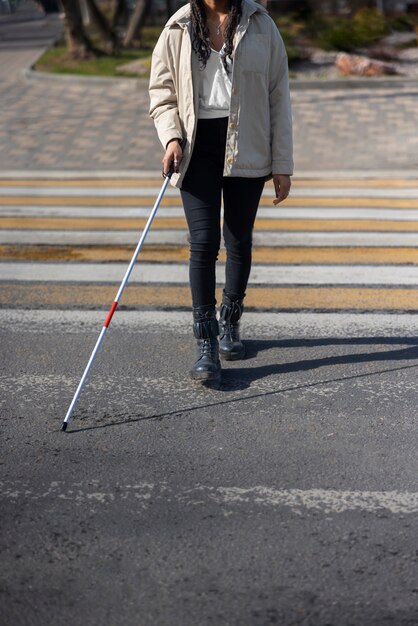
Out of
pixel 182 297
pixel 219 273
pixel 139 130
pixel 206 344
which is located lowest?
pixel 139 130

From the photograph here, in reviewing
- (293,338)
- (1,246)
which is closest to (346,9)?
(1,246)

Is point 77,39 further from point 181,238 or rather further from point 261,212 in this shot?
point 181,238

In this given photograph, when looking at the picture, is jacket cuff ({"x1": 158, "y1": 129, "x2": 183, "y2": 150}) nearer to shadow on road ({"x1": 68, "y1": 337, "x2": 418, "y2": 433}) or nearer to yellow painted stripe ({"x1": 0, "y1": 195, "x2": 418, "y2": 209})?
shadow on road ({"x1": 68, "y1": 337, "x2": 418, "y2": 433})

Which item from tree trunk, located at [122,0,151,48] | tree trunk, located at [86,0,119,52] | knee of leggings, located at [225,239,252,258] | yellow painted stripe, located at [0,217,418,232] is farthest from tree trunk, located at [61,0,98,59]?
knee of leggings, located at [225,239,252,258]

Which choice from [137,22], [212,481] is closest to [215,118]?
[212,481]

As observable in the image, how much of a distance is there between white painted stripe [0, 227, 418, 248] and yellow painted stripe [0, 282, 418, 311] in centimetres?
128

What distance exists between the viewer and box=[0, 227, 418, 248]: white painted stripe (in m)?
7.98

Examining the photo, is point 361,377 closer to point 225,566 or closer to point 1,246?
point 225,566

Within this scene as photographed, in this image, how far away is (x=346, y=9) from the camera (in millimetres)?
29938

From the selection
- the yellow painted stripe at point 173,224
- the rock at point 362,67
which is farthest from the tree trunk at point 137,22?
the yellow painted stripe at point 173,224

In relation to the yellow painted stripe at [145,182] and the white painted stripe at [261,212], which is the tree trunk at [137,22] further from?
the white painted stripe at [261,212]

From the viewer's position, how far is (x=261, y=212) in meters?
9.24

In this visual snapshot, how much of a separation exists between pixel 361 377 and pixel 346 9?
2657cm

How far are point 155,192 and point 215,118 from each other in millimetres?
5473
